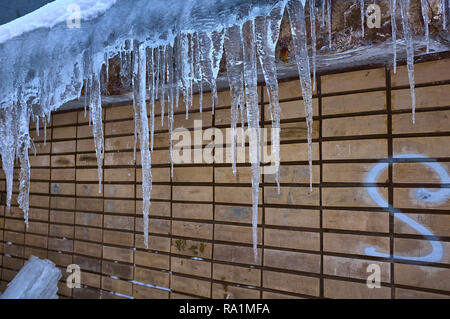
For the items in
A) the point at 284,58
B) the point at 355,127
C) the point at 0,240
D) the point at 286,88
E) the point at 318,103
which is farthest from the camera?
the point at 0,240

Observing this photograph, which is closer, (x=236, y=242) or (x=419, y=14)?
(x=419, y=14)

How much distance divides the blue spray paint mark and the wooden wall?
0.03 meters

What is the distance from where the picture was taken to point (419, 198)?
2.18 meters

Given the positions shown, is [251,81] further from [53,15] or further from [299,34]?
[53,15]

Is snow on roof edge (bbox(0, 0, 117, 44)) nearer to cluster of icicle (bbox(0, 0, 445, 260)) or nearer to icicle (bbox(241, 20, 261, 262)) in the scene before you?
cluster of icicle (bbox(0, 0, 445, 260))

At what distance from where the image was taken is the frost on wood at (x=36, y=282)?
377 cm

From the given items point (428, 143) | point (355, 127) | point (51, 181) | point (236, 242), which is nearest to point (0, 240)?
point (51, 181)

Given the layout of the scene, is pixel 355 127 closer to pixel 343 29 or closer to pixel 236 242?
pixel 343 29

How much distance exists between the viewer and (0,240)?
4797mm

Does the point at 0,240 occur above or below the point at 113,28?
below

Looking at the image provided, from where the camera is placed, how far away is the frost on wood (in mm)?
3766

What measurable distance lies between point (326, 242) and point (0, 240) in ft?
16.7

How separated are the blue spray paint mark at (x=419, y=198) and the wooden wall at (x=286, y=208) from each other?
0.09ft

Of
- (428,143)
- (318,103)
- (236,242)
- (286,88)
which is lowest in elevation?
(236,242)
